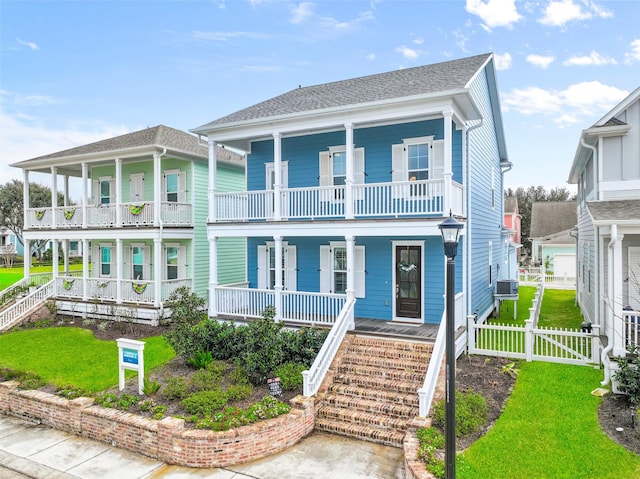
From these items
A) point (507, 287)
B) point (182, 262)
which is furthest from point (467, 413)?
point (182, 262)

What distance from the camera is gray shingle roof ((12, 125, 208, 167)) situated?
17156 mm

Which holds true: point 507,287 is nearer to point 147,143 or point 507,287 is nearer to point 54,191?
point 147,143

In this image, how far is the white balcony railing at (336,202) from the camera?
11.4 m

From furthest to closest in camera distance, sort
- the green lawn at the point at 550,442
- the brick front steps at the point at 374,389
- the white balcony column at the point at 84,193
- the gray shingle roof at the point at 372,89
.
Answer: the white balcony column at the point at 84,193, the gray shingle roof at the point at 372,89, the brick front steps at the point at 374,389, the green lawn at the point at 550,442

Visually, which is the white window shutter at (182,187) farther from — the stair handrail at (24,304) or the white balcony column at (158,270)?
the stair handrail at (24,304)

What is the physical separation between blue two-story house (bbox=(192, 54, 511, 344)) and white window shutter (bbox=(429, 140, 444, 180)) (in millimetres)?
29

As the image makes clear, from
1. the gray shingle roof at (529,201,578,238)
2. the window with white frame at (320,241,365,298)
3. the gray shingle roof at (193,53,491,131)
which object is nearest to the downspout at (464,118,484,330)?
the gray shingle roof at (193,53,491,131)

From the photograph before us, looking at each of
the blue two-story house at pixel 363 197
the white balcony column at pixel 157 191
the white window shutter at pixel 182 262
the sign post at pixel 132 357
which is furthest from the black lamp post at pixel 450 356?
the white window shutter at pixel 182 262

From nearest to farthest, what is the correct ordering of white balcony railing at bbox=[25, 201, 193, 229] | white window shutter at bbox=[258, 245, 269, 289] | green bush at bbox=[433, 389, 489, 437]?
green bush at bbox=[433, 389, 489, 437]
white window shutter at bbox=[258, 245, 269, 289]
white balcony railing at bbox=[25, 201, 193, 229]

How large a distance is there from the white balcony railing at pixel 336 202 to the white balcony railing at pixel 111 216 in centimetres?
436

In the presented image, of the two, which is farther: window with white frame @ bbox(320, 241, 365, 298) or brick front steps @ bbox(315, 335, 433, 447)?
window with white frame @ bbox(320, 241, 365, 298)

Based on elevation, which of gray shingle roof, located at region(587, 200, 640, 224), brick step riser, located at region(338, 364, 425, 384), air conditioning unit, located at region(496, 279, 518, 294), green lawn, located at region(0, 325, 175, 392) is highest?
gray shingle roof, located at region(587, 200, 640, 224)

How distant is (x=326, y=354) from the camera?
9773mm

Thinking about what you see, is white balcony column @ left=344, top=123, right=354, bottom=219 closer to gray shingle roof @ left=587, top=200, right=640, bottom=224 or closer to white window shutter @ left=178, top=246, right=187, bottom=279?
gray shingle roof @ left=587, top=200, right=640, bottom=224
